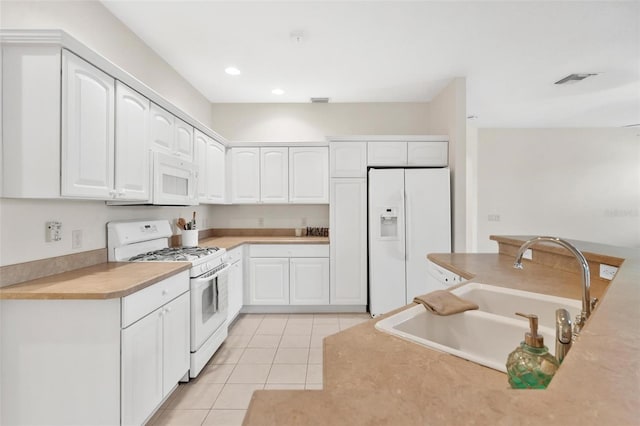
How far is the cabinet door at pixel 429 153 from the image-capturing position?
3658 millimetres

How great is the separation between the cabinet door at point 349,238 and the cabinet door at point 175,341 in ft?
6.19

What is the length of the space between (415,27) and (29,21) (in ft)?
8.41

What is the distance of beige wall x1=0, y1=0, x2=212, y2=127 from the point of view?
1.63 meters

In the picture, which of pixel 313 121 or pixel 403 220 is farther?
pixel 313 121

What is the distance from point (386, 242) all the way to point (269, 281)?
4.94ft

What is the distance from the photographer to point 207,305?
2.47 m

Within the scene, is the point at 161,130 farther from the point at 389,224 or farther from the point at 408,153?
the point at 408,153

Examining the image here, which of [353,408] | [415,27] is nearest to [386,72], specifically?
[415,27]

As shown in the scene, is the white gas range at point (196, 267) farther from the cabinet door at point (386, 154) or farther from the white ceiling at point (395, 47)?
the cabinet door at point (386, 154)

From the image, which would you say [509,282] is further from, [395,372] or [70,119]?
[70,119]

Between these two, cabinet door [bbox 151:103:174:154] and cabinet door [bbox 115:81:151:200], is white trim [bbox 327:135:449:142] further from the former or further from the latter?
cabinet door [bbox 115:81:151:200]

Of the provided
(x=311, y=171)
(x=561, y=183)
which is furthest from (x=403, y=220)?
(x=561, y=183)

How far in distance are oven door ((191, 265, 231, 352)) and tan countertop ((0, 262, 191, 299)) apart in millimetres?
301

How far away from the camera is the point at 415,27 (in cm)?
247
